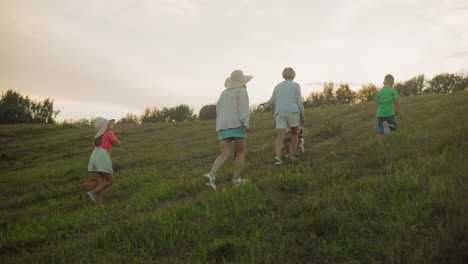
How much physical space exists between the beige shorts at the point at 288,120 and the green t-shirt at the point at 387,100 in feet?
9.22

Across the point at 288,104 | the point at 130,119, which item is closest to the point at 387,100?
the point at 288,104

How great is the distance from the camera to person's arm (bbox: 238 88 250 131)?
20.4 feet

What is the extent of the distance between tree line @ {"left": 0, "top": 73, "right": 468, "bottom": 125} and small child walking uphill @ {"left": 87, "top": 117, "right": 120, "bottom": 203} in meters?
31.2

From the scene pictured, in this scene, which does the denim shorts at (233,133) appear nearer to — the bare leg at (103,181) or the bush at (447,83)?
the bare leg at (103,181)

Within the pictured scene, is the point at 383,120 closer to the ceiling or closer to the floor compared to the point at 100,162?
closer to the ceiling

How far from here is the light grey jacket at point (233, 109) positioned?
20.5 ft

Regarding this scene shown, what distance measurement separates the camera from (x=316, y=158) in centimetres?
823

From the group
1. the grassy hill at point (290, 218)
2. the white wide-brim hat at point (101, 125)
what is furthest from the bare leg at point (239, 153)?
the white wide-brim hat at point (101, 125)

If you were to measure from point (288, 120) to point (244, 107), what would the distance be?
190 centimetres

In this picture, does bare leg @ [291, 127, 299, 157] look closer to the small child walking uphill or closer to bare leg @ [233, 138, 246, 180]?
bare leg @ [233, 138, 246, 180]

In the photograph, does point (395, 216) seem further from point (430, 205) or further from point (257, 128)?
point (257, 128)

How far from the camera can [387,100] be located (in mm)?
8750

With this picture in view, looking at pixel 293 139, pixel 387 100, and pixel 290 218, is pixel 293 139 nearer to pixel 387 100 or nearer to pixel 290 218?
pixel 387 100

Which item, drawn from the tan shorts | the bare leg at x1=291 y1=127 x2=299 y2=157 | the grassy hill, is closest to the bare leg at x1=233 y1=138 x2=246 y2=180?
the grassy hill
